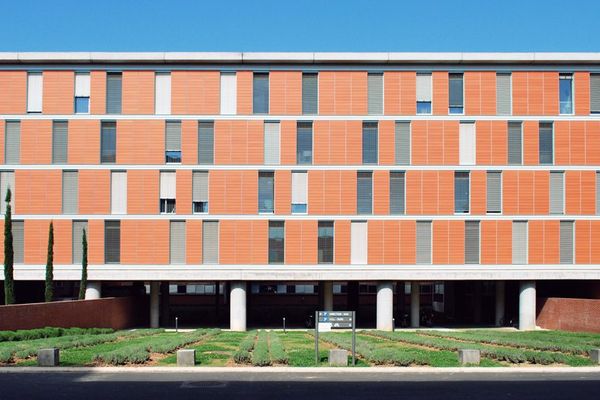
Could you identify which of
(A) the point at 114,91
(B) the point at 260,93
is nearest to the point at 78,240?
(A) the point at 114,91

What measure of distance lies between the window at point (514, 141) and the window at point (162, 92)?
75.4ft

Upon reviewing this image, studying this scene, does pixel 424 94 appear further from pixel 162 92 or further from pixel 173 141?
pixel 162 92

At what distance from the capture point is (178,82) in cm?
4631

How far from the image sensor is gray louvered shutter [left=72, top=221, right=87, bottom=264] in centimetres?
4516

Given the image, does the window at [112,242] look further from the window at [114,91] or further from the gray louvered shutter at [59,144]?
the window at [114,91]

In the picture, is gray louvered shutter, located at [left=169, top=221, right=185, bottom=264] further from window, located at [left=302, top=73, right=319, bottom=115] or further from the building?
window, located at [left=302, top=73, right=319, bottom=115]

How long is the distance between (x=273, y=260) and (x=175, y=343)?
17.1 metres

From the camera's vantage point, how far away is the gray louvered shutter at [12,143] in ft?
149

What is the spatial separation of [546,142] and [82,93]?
102 feet

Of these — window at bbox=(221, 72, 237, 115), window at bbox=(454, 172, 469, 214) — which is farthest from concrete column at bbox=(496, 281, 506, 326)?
window at bbox=(221, 72, 237, 115)

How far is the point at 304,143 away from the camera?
46.5 m

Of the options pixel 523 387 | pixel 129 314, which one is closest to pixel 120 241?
pixel 129 314

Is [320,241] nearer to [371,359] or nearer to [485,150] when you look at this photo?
[485,150]

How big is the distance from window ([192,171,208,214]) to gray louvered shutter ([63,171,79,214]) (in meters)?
7.66
